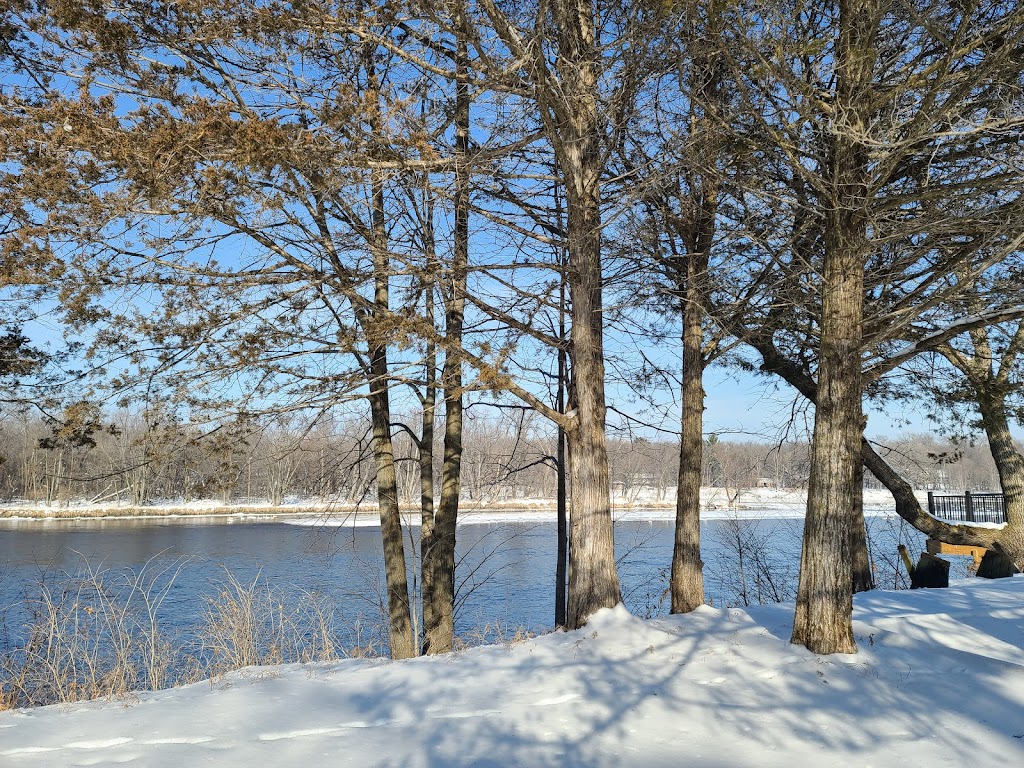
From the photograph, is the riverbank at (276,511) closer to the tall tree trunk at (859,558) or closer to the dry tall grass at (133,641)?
the dry tall grass at (133,641)

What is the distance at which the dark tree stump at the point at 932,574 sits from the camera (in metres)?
9.57

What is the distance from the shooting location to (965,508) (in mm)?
21906

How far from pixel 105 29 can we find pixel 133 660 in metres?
8.70

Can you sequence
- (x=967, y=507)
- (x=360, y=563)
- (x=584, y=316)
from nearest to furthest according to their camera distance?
(x=584, y=316)
(x=967, y=507)
(x=360, y=563)

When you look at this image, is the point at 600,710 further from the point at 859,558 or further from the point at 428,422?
the point at 859,558

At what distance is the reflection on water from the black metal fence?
140cm

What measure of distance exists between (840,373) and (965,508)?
1990 centimetres

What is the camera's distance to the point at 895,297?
9414 millimetres

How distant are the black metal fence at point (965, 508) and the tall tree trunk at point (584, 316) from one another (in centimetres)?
1767

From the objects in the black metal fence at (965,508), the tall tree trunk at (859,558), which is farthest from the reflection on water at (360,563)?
the black metal fence at (965,508)

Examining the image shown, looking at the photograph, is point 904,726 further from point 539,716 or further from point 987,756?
point 539,716

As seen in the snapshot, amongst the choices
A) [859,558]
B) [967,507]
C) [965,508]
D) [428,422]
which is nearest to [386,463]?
[428,422]

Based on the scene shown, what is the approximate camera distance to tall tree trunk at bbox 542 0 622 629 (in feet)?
23.4

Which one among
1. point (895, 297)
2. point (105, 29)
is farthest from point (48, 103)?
point (895, 297)
